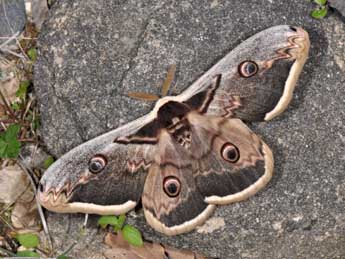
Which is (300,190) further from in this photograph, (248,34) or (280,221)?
(248,34)

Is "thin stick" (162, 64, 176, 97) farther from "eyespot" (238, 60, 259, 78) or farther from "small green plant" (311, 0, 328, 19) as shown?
"small green plant" (311, 0, 328, 19)

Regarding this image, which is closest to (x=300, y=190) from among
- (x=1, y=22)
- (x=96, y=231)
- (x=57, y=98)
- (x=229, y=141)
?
(x=229, y=141)

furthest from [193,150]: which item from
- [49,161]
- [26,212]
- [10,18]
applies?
[10,18]

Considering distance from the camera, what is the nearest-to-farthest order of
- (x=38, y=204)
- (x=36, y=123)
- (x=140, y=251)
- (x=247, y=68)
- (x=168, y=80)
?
(x=247, y=68) < (x=168, y=80) < (x=140, y=251) < (x=38, y=204) < (x=36, y=123)

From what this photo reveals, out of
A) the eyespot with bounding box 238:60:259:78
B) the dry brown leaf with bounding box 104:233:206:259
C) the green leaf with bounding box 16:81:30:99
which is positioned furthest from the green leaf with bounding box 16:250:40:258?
the eyespot with bounding box 238:60:259:78

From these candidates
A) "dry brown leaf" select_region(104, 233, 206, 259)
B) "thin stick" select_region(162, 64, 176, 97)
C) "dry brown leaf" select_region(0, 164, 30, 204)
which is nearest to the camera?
"thin stick" select_region(162, 64, 176, 97)

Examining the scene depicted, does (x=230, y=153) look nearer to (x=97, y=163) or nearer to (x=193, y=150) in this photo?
(x=193, y=150)

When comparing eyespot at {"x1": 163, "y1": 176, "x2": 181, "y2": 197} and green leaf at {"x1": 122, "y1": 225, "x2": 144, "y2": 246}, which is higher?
eyespot at {"x1": 163, "y1": 176, "x2": 181, "y2": 197}
